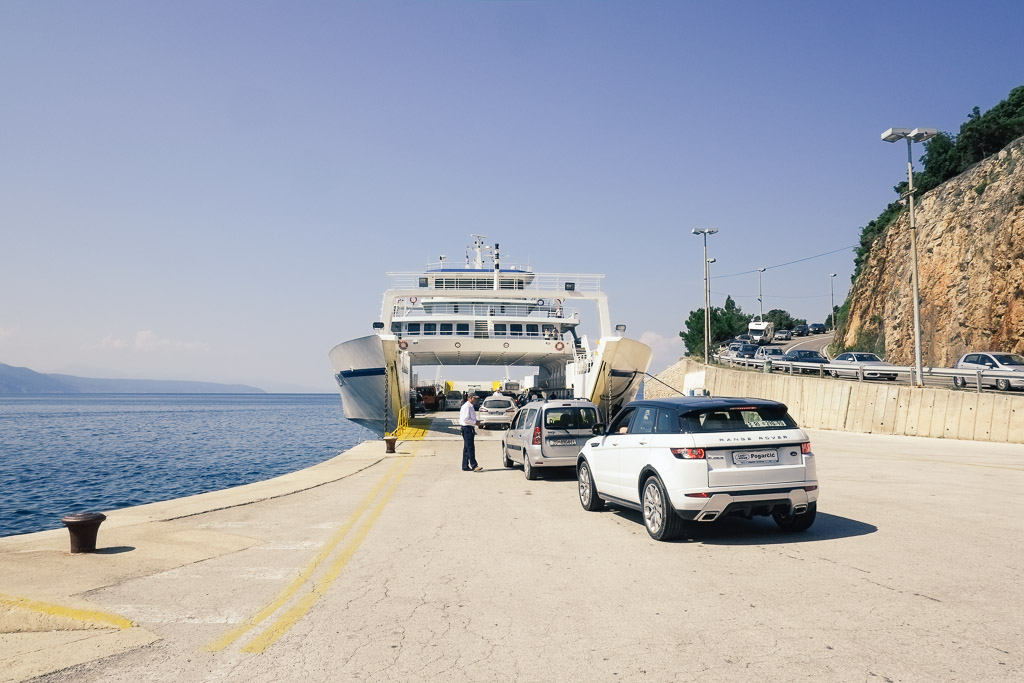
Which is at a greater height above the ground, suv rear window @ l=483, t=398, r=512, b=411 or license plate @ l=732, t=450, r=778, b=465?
license plate @ l=732, t=450, r=778, b=465

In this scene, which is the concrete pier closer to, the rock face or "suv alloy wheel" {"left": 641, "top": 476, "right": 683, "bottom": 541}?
"suv alloy wheel" {"left": 641, "top": 476, "right": 683, "bottom": 541}

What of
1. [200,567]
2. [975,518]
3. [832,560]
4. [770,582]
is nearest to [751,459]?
[832,560]

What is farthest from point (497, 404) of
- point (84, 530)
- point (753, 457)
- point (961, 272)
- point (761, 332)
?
point (761, 332)

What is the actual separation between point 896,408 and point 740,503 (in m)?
19.5

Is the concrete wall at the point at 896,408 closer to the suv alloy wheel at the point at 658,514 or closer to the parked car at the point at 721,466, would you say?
the parked car at the point at 721,466

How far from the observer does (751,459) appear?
758 centimetres

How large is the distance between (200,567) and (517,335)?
30376 millimetres

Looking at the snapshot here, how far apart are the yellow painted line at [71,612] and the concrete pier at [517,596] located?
2cm

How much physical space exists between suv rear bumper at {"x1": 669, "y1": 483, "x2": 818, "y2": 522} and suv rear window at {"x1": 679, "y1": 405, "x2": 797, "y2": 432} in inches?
26.5

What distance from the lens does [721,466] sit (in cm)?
747

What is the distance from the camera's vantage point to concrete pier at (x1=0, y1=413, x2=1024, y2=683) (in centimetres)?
420

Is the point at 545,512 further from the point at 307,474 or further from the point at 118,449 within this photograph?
the point at 118,449

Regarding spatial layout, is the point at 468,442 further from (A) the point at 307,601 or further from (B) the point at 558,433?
(A) the point at 307,601

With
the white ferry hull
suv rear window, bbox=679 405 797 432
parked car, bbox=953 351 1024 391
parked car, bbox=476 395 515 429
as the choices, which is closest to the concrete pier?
suv rear window, bbox=679 405 797 432
